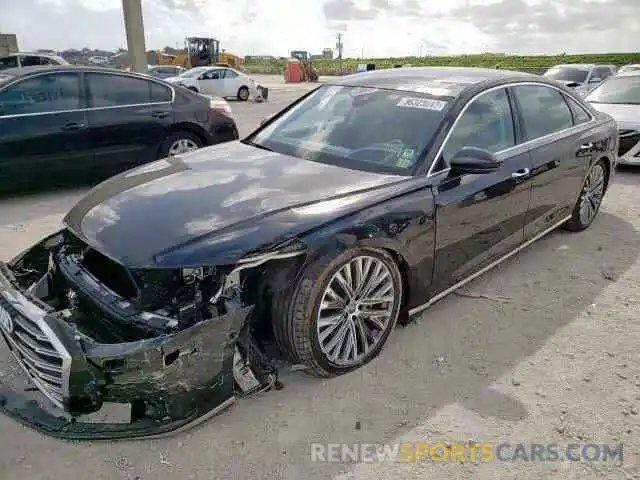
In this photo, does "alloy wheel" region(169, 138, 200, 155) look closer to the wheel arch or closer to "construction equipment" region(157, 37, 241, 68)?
the wheel arch

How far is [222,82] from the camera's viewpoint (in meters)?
21.2

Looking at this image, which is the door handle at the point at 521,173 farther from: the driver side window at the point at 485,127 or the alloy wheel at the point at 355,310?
the alloy wheel at the point at 355,310

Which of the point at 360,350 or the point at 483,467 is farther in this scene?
the point at 360,350

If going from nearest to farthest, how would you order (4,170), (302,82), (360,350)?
(360,350) → (4,170) → (302,82)

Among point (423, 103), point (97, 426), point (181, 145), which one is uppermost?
point (423, 103)

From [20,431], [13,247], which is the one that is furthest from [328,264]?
[13,247]

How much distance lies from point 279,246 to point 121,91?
15.2 feet

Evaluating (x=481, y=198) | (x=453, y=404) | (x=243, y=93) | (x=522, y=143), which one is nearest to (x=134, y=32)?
(x=243, y=93)

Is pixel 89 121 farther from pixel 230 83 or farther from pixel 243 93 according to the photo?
pixel 243 93

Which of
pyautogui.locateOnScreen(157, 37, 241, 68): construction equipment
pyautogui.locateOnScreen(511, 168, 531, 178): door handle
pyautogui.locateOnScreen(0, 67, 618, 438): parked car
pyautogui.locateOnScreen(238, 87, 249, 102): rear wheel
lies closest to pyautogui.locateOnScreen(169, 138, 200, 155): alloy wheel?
pyautogui.locateOnScreen(0, 67, 618, 438): parked car

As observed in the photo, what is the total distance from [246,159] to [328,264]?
1.14 metres

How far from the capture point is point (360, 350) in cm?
298

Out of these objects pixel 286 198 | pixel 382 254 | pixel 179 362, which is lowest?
pixel 179 362

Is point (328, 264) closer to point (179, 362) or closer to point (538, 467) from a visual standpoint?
point (179, 362)
